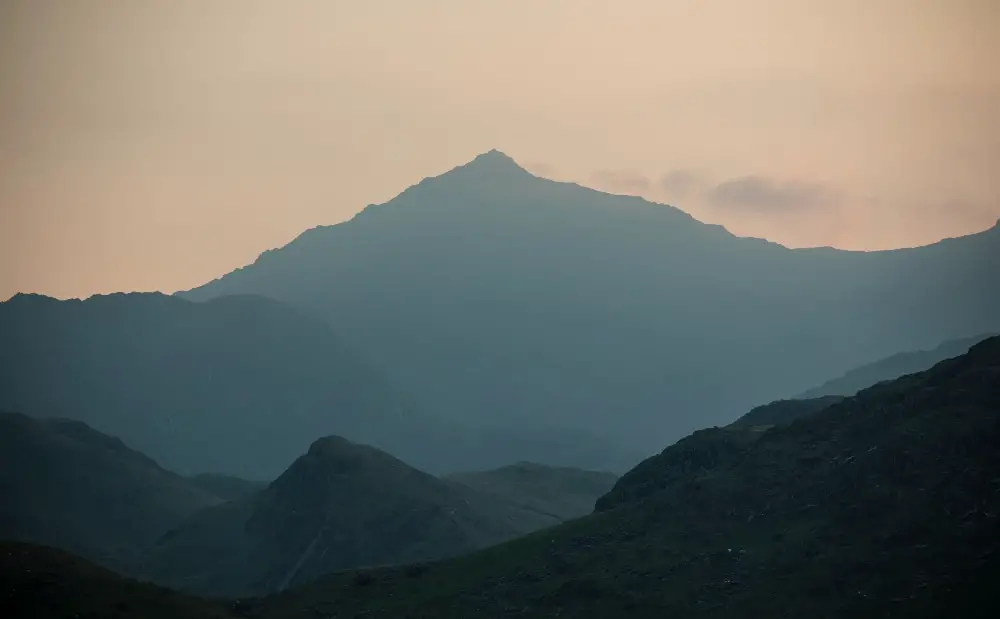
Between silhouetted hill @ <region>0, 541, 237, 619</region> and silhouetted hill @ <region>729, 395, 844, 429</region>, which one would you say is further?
silhouetted hill @ <region>729, 395, 844, 429</region>

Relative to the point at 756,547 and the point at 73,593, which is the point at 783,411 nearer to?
the point at 756,547

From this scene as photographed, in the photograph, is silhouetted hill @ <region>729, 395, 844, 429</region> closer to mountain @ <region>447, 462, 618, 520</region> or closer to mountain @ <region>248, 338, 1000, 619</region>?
mountain @ <region>248, 338, 1000, 619</region>

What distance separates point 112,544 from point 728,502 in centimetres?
13280

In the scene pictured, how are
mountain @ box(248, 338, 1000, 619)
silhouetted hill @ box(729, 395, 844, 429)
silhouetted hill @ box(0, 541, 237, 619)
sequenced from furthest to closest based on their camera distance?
silhouetted hill @ box(729, 395, 844, 429) < silhouetted hill @ box(0, 541, 237, 619) < mountain @ box(248, 338, 1000, 619)

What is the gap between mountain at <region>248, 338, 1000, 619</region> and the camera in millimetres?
65125

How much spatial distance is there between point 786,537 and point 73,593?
50.2 metres

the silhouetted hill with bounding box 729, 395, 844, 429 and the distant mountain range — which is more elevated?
the silhouetted hill with bounding box 729, 395, 844, 429

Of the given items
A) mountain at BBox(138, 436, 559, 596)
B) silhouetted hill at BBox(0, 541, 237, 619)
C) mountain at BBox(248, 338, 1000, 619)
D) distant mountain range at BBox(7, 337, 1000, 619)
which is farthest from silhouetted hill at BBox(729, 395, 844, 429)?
silhouetted hill at BBox(0, 541, 237, 619)

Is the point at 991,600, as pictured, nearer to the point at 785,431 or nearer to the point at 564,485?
the point at 785,431

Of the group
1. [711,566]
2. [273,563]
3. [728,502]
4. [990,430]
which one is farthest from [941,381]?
[273,563]

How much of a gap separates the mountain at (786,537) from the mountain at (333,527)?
166 ft

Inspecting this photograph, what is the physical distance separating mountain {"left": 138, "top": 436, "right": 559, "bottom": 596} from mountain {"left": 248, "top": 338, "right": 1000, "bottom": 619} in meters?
50.5

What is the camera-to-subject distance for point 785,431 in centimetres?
9169

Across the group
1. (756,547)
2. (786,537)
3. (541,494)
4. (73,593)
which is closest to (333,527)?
(541,494)
